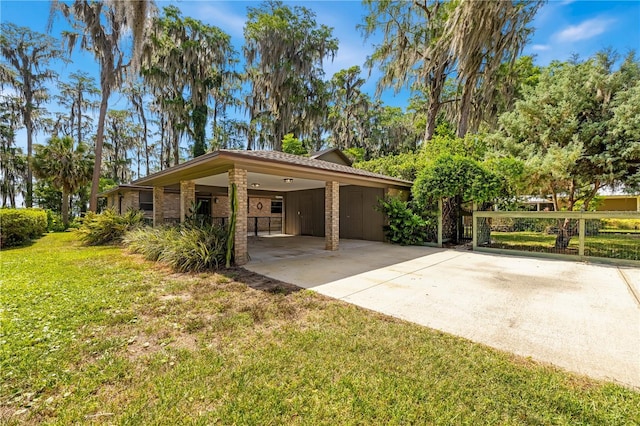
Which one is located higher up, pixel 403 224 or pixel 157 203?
pixel 157 203

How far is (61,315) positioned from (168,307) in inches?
48.3

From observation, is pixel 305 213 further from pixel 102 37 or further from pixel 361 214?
pixel 102 37

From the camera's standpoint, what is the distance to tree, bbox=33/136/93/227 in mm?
14883

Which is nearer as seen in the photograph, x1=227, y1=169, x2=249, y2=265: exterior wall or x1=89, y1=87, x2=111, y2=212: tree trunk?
x1=227, y1=169, x2=249, y2=265: exterior wall

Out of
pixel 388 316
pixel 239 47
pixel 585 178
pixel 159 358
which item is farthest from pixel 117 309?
pixel 239 47

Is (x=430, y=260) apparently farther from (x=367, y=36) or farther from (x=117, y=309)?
(x=367, y=36)

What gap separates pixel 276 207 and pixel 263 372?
46.6 ft

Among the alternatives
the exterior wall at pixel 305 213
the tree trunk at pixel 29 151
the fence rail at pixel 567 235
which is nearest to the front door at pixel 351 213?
the exterior wall at pixel 305 213

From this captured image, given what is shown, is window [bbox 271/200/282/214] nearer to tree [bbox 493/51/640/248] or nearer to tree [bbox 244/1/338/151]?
tree [bbox 244/1/338/151]

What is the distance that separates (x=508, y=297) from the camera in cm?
430

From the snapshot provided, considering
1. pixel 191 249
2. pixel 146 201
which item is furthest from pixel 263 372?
pixel 146 201

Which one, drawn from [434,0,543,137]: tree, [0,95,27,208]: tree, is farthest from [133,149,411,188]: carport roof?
[0,95,27,208]: tree

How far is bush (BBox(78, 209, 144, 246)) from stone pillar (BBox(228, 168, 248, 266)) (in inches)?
267

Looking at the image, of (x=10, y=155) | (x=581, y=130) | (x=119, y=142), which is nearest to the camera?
(x=581, y=130)
